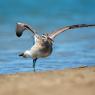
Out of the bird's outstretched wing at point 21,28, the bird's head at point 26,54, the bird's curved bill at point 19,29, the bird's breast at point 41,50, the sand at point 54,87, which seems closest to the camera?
the sand at point 54,87

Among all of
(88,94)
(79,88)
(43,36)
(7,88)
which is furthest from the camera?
(43,36)

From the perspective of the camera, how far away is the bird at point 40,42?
Result: 9016mm

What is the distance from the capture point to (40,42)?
31.2 ft

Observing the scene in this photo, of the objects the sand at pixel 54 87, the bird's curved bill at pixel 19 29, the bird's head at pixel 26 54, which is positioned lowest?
the sand at pixel 54 87

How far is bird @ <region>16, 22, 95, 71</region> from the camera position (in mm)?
9016

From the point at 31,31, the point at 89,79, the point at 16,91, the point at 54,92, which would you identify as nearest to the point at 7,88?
the point at 16,91

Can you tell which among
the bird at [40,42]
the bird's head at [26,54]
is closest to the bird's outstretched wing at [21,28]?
the bird at [40,42]

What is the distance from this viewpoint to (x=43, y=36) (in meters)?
9.45

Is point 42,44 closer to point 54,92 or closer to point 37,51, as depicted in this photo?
point 37,51

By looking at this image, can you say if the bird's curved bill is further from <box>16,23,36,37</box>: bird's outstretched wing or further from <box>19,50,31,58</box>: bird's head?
<box>19,50,31,58</box>: bird's head

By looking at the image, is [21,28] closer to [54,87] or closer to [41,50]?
[41,50]

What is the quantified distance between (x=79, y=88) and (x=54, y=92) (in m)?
0.16

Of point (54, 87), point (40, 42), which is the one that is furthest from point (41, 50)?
point (54, 87)

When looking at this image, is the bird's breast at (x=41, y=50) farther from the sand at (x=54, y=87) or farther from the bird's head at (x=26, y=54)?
the sand at (x=54, y=87)
